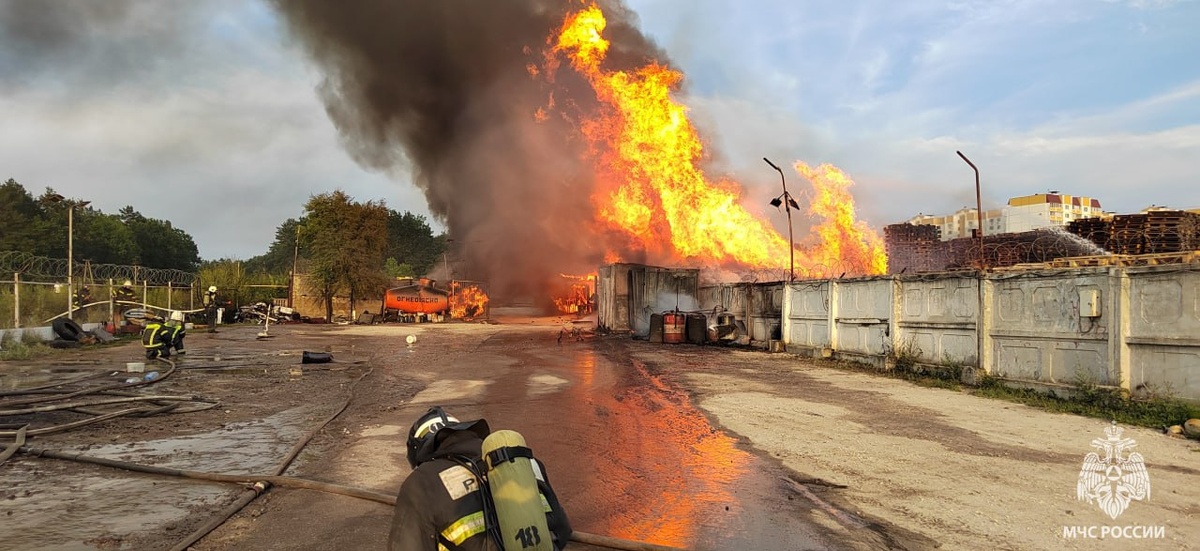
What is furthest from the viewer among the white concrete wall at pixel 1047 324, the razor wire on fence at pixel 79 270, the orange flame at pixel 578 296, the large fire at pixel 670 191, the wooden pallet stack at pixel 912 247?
the orange flame at pixel 578 296

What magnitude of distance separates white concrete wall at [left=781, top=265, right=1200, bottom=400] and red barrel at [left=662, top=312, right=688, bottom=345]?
8.09 meters

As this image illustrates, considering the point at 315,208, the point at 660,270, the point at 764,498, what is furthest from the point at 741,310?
the point at 315,208

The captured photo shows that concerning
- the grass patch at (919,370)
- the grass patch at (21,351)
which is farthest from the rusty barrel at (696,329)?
the grass patch at (21,351)

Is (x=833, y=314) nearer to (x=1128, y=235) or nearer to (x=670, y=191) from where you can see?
(x=1128, y=235)

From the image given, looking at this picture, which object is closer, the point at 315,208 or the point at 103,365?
the point at 103,365

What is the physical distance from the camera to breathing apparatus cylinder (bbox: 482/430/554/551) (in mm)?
2174

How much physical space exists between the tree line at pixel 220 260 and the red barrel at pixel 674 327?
23.4 m

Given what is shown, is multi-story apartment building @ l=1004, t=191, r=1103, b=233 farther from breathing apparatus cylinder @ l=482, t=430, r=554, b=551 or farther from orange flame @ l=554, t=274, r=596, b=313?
breathing apparatus cylinder @ l=482, t=430, r=554, b=551

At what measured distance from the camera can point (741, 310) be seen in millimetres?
21875

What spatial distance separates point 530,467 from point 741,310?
20.3 meters

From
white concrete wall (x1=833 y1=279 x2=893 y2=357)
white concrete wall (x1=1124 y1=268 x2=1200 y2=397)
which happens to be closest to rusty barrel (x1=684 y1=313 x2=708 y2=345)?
white concrete wall (x1=833 y1=279 x2=893 y2=357)

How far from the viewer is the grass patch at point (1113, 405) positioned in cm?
799

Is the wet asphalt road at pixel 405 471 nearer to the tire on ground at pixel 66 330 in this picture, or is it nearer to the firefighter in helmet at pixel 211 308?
the tire on ground at pixel 66 330

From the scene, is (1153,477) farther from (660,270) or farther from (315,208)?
(315,208)
